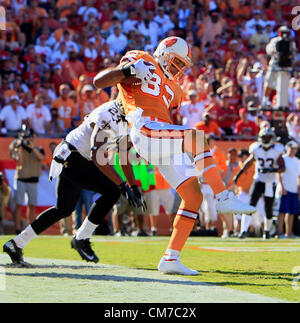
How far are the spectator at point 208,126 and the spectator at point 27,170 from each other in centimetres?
303

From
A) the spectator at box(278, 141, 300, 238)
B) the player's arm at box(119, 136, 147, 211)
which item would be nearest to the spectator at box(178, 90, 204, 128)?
the spectator at box(278, 141, 300, 238)

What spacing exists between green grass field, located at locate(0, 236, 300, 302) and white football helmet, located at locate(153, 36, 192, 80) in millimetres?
1732

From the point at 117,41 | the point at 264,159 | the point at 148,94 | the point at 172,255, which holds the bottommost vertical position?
the point at 172,255

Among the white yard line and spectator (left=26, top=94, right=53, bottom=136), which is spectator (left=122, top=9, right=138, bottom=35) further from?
the white yard line

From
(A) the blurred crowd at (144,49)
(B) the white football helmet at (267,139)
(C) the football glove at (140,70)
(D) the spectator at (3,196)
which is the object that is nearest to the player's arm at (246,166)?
(B) the white football helmet at (267,139)

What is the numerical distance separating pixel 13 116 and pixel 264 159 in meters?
4.77

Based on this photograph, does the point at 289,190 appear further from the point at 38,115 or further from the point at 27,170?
the point at 38,115

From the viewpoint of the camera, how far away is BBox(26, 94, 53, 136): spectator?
13914mm

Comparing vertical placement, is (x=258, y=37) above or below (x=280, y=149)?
above

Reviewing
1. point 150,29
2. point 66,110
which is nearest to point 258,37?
point 150,29

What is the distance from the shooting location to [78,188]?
22.1 ft

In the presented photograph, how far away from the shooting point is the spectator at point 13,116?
45.1ft
